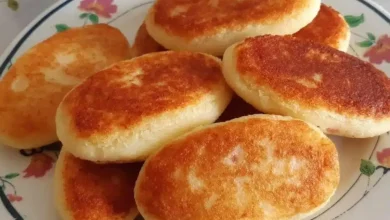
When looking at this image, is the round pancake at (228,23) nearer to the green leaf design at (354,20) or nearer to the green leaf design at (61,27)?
the green leaf design at (354,20)

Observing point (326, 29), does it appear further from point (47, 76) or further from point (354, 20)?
point (47, 76)

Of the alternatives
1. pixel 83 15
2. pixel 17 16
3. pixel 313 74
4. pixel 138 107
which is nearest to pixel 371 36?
pixel 313 74

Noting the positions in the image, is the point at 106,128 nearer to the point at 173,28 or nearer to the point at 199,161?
the point at 199,161

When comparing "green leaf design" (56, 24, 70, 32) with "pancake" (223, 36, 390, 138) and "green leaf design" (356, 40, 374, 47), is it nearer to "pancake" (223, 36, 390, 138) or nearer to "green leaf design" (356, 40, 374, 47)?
"pancake" (223, 36, 390, 138)

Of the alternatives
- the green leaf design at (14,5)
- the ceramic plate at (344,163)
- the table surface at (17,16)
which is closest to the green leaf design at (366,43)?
the ceramic plate at (344,163)

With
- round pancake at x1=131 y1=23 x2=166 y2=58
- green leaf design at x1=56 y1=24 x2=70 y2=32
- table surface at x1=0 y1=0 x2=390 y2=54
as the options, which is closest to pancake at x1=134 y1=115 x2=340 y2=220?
round pancake at x1=131 y1=23 x2=166 y2=58
